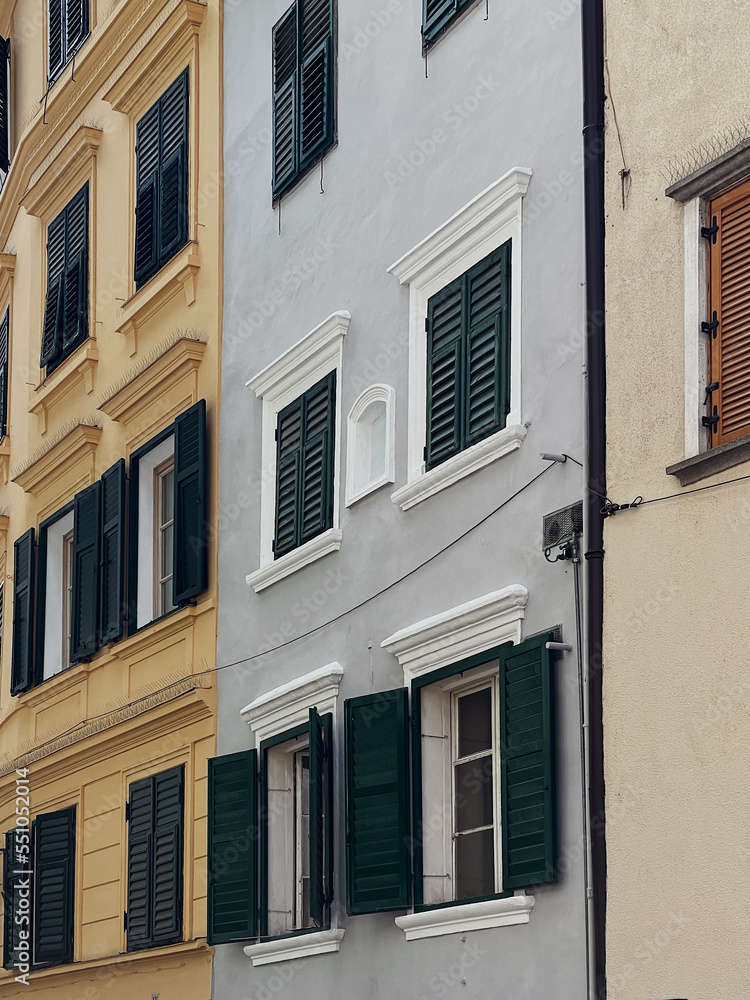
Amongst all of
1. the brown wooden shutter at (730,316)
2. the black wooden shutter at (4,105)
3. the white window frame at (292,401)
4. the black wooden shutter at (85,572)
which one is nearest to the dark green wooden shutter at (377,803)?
the white window frame at (292,401)

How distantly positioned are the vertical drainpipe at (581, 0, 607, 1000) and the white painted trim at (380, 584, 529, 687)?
0.81 metres

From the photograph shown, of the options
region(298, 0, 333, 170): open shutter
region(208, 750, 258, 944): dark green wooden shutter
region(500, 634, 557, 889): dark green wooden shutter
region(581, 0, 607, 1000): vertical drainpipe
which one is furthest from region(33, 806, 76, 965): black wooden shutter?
region(581, 0, 607, 1000): vertical drainpipe

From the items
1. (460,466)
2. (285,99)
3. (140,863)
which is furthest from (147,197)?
(460,466)

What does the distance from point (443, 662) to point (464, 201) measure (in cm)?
314

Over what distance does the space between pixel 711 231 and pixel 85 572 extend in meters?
9.61

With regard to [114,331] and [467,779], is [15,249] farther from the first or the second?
[467,779]

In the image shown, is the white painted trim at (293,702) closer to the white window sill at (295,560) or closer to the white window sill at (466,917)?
the white window sill at (295,560)

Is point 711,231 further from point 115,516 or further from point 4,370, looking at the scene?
point 4,370

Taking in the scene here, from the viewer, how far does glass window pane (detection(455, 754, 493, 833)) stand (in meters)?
11.3

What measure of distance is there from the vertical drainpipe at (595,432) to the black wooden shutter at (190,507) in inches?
229

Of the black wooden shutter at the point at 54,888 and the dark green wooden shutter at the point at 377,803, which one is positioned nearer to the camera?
the dark green wooden shutter at the point at 377,803

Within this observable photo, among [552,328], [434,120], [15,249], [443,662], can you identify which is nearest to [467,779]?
[443,662]

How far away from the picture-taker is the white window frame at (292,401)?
13531 millimetres

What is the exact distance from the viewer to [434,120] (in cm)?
1275
